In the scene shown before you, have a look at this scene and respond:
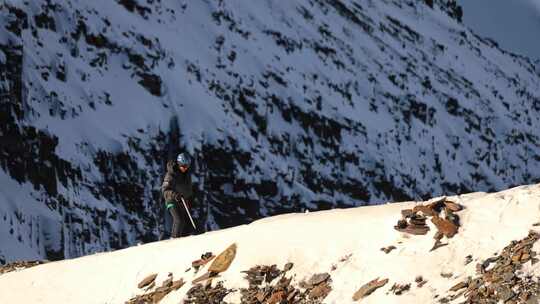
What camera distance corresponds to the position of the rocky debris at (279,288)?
10.9 metres

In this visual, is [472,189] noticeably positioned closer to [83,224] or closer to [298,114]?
[298,114]

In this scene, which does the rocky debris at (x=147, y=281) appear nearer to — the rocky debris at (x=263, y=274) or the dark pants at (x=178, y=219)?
the rocky debris at (x=263, y=274)

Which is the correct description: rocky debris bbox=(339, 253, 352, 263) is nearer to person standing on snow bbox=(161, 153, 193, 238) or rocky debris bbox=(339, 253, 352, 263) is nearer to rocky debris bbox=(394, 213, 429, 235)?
rocky debris bbox=(394, 213, 429, 235)

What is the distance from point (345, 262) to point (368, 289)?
0.71 meters

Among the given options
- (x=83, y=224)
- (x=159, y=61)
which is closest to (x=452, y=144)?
(x=159, y=61)

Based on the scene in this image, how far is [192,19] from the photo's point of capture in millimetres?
76375

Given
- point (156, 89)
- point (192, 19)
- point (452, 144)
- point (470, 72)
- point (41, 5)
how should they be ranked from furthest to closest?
1. point (470, 72)
2. point (452, 144)
3. point (192, 19)
4. point (156, 89)
5. point (41, 5)

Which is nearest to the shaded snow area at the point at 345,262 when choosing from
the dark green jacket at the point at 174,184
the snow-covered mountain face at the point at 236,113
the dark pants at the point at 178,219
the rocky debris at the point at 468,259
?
the rocky debris at the point at 468,259

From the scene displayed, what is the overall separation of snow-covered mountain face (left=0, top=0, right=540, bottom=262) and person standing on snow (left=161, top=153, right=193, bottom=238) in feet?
85.6

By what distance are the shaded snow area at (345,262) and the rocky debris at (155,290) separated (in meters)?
0.01

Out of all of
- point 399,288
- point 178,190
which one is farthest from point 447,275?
point 178,190

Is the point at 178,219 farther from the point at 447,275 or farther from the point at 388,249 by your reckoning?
the point at 447,275

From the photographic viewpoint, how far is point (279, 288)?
11141 mm

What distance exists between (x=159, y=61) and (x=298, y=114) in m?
13.8
